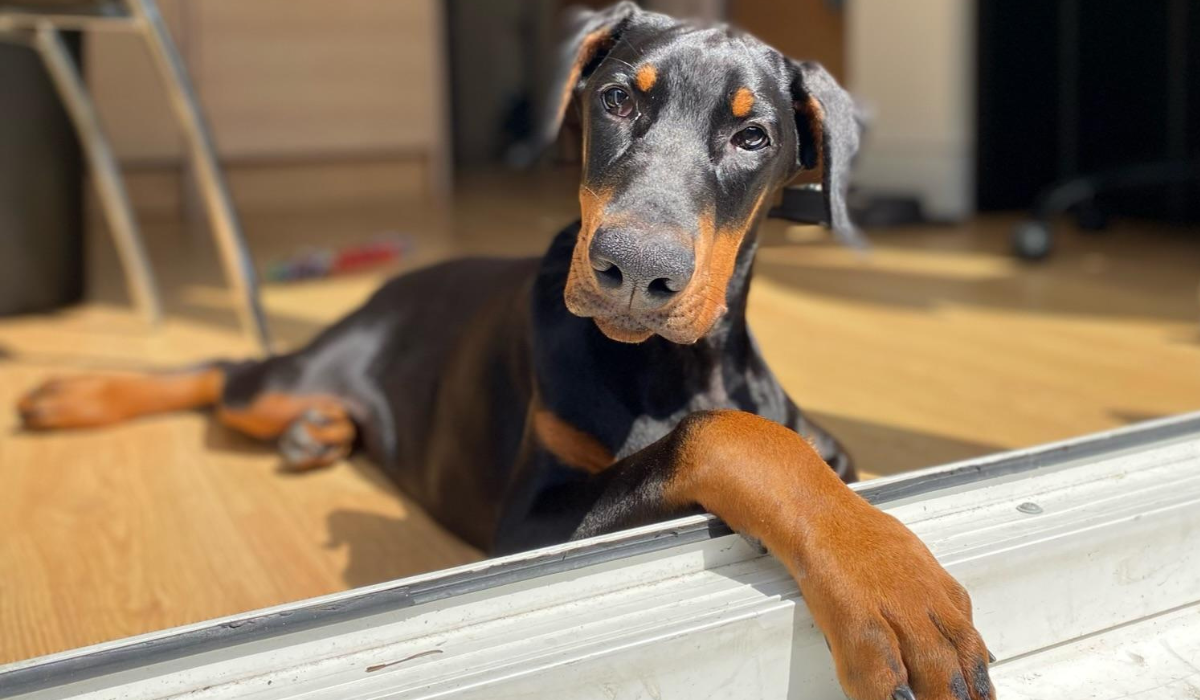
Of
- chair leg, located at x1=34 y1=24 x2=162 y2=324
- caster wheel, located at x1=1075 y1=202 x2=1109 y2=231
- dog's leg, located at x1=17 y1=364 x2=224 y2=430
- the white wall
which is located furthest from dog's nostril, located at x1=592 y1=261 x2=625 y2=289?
the white wall

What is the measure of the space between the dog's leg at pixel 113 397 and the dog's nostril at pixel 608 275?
1553 mm

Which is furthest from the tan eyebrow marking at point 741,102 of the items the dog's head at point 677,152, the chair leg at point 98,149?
the chair leg at point 98,149

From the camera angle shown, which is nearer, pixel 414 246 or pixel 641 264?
pixel 641 264

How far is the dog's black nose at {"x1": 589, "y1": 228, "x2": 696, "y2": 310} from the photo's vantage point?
110cm

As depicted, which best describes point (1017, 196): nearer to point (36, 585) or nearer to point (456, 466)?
point (456, 466)

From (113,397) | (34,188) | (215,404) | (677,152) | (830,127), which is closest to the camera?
(677,152)

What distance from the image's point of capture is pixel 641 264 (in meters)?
1.09

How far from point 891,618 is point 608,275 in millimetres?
429

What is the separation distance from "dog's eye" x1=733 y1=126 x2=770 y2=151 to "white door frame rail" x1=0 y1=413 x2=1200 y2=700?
1.43 feet

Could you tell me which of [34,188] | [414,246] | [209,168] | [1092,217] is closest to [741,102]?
[209,168]

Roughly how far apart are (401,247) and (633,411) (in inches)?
137

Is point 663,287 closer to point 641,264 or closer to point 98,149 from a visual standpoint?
point 641,264

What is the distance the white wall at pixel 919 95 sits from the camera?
5.26 m

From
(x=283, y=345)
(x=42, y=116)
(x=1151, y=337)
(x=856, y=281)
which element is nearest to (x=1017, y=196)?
(x=856, y=281)
